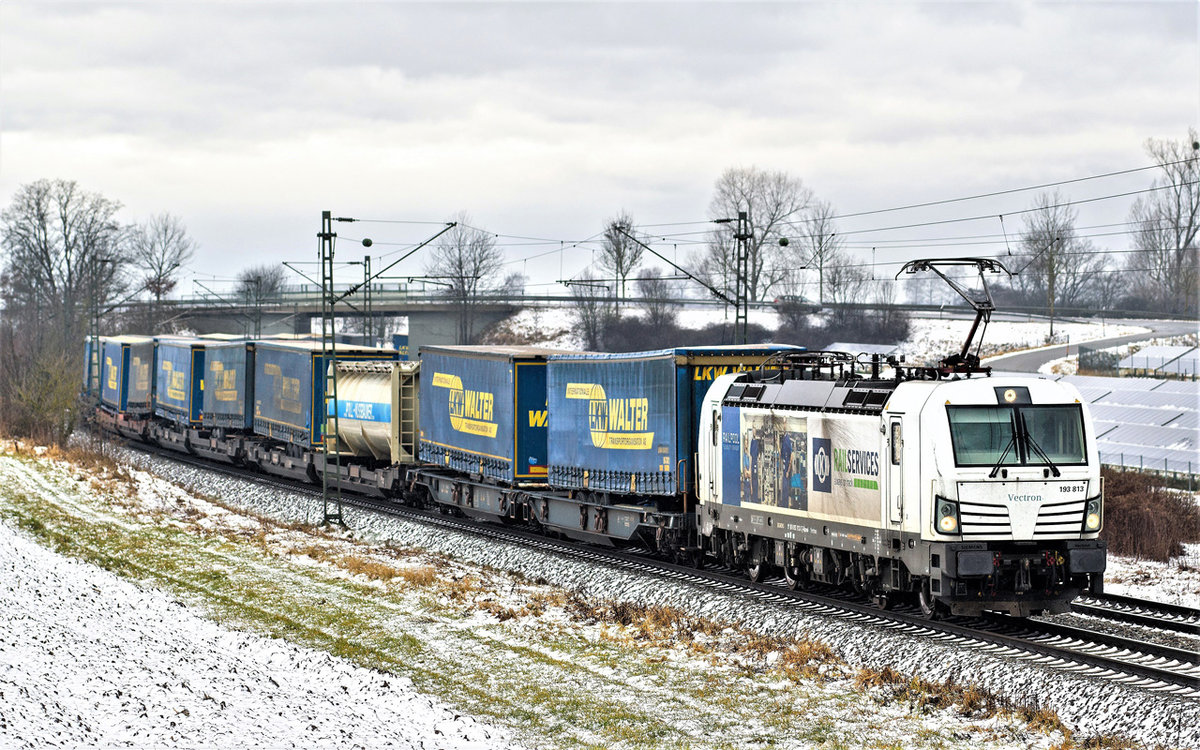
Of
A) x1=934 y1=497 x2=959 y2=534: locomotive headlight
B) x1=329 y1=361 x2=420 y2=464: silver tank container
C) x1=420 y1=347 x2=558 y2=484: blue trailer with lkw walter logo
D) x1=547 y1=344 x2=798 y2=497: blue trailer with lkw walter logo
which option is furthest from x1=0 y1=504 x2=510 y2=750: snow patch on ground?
x1=329 y1=361 x2=420 y2=464: silver tank container

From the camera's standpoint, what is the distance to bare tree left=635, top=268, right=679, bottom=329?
96.0 m

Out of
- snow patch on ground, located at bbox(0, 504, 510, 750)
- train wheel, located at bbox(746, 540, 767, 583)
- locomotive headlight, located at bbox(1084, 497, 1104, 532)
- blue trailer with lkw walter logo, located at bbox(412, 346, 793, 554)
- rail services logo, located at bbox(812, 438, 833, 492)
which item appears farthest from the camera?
blue trailer with lkw walter logo, located at bbox(412, 346, 793, 554)

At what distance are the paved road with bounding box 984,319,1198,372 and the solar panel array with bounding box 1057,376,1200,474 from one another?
1741 centimetres

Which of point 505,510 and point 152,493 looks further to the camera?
point 152,493

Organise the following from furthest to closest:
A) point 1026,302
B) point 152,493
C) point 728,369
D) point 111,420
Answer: point 1026,302 < point 111,420 < point 152,493 < point 728,369

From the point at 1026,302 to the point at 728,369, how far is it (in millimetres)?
92737

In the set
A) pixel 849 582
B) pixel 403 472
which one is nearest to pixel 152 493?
pixel 403 472

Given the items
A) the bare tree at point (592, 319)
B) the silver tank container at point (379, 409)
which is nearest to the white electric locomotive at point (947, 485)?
the silver tank container at point (379, 409)

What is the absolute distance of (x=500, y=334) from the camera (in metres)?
112

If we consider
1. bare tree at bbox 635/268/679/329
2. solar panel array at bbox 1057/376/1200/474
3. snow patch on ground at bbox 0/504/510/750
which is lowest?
snow patch on ground at bbox 0/504/510/750

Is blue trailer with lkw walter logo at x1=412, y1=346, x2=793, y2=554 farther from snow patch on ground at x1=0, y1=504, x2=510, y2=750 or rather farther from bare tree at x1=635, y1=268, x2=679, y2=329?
bare tree at x1=635, y1=268, x2=679, y2=329

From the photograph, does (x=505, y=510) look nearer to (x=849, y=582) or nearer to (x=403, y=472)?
(x=403, y=472)

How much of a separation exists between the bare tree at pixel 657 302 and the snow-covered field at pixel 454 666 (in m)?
68.9

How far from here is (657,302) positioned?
97.8m
